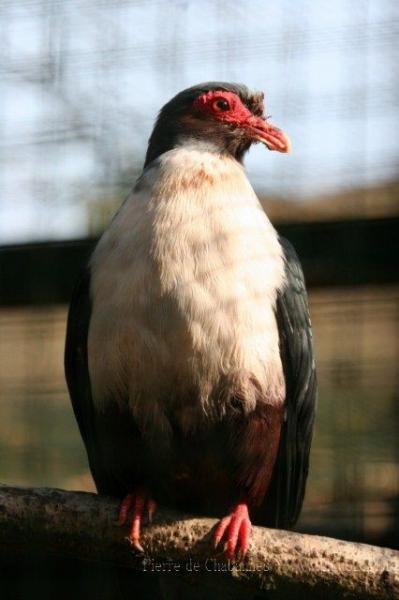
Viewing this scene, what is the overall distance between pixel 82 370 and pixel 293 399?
2.76 feet

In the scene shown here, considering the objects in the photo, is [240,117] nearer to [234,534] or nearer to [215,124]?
[215,124]

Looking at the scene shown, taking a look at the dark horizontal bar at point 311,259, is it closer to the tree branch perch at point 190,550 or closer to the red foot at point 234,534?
the tree branch perch at point 190,550

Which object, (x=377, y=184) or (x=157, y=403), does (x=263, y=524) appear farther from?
(x=377, y=184)

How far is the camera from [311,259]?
12.9ft

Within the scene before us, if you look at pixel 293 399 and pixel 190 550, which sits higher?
pixel 293 399

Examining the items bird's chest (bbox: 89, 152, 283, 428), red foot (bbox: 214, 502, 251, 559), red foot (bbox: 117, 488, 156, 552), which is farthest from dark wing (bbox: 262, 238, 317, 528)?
red foot (bbox: 117, 488, 156, 552)

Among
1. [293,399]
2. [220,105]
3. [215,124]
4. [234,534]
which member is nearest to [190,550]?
[234,534]

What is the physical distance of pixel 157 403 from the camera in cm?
369

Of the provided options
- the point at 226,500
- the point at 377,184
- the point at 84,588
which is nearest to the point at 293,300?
the point at 377,184

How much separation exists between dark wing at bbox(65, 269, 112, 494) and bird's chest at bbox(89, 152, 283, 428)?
139mm

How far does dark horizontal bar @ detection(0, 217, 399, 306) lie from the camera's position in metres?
3.51

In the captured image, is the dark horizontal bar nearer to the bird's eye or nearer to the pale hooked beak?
the pale hooked beak

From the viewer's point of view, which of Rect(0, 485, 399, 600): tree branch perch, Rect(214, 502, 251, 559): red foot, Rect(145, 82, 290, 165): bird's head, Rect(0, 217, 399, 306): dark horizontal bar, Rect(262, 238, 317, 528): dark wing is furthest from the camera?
Rect(145, 82, 290, 165): bird's head

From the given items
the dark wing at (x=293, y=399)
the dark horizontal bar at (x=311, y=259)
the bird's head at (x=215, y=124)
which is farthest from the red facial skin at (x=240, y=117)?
the dark wing at (x=293, y=399)
